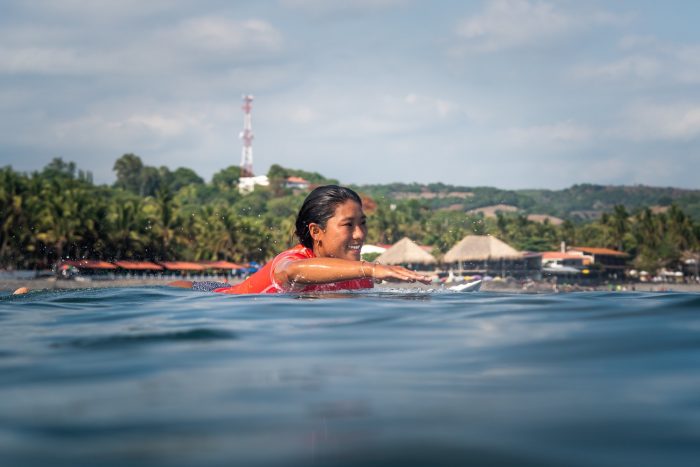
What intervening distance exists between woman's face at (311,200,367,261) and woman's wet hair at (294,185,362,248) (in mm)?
33

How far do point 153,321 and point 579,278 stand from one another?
423 ft

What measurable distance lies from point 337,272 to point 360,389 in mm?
→ 2606

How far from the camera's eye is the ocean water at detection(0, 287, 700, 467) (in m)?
1.71

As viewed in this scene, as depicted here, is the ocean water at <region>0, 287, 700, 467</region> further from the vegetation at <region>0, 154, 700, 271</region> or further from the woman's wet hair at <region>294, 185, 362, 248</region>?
the vegetation at <region>0, 154, 700, 271</region>

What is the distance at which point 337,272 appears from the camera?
4.83 metres

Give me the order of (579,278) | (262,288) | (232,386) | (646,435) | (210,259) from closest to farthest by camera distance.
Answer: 1. (646,435)
2. (232,386)
3. (262,288)
4. (210,259)
5. (579,278)

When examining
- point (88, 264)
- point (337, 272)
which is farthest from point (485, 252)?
point (337, 272)

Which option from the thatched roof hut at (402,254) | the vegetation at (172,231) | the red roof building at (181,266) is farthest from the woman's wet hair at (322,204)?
the red roof building at (181,266)

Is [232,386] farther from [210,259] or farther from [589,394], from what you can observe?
[210,259]

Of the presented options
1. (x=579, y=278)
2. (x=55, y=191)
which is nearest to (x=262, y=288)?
(x=55, y=191)

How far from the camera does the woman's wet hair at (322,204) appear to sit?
5.59 metres

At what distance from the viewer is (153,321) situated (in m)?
3.89

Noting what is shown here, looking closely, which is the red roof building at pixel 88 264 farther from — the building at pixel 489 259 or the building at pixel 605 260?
the building at pixel 605 260

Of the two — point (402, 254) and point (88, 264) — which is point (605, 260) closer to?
point (402, 254)
